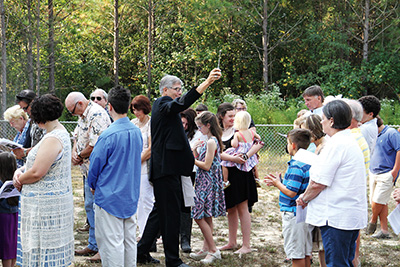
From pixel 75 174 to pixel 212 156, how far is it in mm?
7346

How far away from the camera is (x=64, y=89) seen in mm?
20703

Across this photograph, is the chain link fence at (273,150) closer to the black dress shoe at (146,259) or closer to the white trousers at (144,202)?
the white trousers at (144,202)

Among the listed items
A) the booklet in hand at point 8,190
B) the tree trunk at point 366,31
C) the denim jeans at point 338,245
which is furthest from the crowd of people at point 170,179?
the tree trunk at point 366,31

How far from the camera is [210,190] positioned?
5770 millimetres

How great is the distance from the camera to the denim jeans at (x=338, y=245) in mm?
3672

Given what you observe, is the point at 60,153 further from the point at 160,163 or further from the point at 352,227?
the point at 352,227

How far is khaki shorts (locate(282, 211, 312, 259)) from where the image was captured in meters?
4.44

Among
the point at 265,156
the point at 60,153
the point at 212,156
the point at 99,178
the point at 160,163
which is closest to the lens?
the point at 60,153

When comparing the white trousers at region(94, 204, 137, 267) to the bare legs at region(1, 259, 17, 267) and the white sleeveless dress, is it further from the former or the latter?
the bare legs at region(1, 259, 17, 267)

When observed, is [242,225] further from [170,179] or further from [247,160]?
[170,179]

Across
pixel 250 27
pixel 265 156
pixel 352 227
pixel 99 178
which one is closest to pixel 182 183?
pixel 99 178

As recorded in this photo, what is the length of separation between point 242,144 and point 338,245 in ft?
8.41

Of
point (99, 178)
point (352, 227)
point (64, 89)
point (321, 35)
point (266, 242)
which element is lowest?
point (266, 242)

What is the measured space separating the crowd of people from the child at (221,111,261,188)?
14 millimetres
